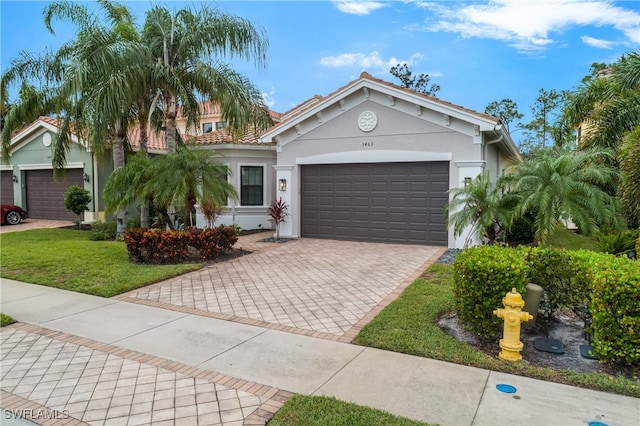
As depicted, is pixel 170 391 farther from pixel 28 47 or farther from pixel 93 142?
pixel 28 47

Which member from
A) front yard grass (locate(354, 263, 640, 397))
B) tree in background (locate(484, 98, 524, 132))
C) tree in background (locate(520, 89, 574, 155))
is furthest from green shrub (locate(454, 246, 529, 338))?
tree in background (locate(484, 98, 524, 132))

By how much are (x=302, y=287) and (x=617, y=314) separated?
190 inches

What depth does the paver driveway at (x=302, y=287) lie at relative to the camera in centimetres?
588

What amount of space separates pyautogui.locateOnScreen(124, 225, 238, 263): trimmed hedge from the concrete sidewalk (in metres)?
3.75

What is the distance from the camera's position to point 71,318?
600 cm

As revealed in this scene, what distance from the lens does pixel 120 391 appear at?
3.81m

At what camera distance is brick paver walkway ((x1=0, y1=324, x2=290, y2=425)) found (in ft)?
11.1

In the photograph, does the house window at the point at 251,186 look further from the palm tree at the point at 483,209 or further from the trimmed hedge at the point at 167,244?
the palm tree at the point at 483,209

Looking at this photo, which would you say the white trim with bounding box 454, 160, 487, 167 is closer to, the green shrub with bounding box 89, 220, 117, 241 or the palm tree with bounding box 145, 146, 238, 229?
the palm tree with bounding box 145, 146, 238, 229

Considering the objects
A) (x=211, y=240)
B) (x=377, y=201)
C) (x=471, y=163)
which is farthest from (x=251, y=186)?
(x=471, y=163)

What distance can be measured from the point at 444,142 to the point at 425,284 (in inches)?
208

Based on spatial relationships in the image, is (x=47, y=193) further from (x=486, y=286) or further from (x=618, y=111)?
(x=618, y=111)

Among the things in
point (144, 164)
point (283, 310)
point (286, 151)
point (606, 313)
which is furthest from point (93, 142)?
point (606, 313)

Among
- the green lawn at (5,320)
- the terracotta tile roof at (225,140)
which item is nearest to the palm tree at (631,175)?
the terracotta tile roof at (225,140)
